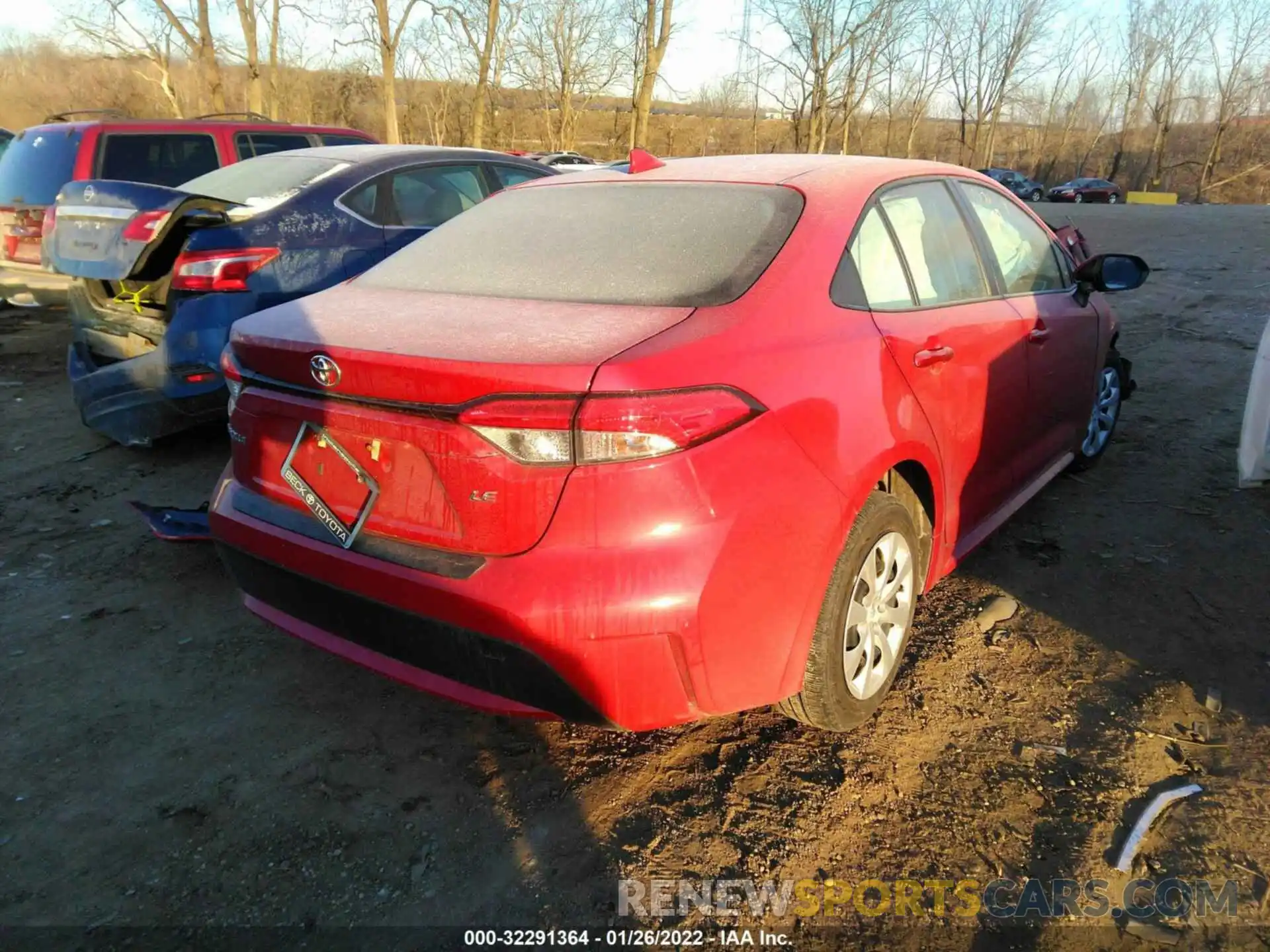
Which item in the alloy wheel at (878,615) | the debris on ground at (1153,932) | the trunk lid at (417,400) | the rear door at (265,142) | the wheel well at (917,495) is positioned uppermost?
the rear door at (265,142)

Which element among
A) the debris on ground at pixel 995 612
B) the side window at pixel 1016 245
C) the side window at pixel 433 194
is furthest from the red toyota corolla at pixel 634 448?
the side window at pixel 433 194

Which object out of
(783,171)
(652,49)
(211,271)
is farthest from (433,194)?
(652,49)

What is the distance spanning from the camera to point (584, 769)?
2.43 m

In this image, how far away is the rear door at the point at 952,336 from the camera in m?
2.58

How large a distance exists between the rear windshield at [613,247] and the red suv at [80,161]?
5.64 meters

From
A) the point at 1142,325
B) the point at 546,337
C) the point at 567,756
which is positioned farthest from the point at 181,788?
the point at 1142,325

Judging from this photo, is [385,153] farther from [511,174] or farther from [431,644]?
[431,644]

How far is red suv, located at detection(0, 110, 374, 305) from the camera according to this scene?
7.35 m

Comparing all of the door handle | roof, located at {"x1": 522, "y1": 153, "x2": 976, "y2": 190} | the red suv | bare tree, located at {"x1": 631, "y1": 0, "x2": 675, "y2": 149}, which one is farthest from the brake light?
bare tree, located at {"x1": 631, "y1": 0, "x2": 675, "y2": 149}

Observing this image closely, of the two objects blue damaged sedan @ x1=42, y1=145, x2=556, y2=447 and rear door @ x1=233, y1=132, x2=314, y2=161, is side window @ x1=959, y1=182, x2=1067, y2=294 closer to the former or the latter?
blue damaged sedan @ x1=42, y1=145, x2=556, y2=447

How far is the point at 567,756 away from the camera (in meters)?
2.48

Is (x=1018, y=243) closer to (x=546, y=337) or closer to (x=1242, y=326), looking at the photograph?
(x=546, y=337)

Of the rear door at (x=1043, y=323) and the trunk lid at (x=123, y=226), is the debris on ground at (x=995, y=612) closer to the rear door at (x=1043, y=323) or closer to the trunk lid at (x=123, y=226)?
the rear door at (x=1043, y=323)

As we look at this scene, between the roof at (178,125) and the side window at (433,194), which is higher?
the roof at (178,125)
